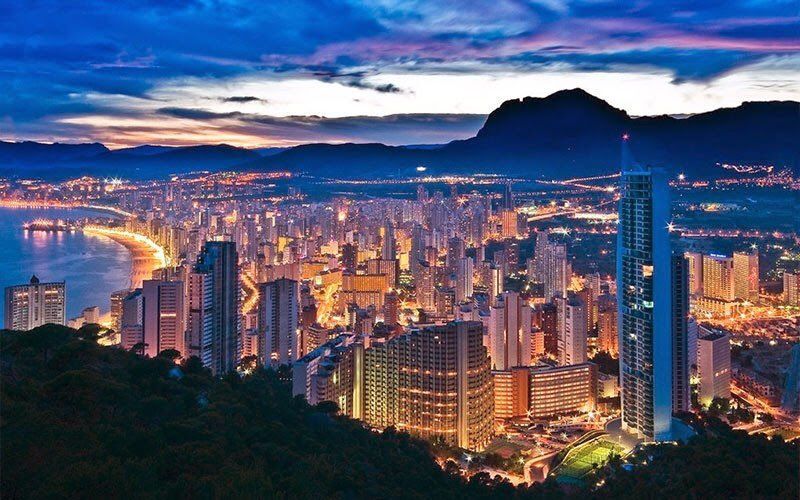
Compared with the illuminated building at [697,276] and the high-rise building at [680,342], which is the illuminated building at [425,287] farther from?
the high-rise building at [680,342]

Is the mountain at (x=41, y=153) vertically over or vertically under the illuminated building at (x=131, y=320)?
over

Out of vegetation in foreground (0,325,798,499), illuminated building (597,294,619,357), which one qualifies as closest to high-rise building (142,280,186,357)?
vegetation in foreground (0,325,798,499)

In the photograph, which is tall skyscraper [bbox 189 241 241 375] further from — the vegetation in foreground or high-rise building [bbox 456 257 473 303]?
high-rise building [bbox 456 257 473 303]

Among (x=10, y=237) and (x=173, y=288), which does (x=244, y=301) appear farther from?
(x=10, y=237)

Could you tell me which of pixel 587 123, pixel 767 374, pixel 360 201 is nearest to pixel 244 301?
pixel 767 374

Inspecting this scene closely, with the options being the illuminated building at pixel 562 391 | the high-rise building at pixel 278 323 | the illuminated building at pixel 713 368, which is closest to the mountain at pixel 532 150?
the illuminated building at pixel 713 368
